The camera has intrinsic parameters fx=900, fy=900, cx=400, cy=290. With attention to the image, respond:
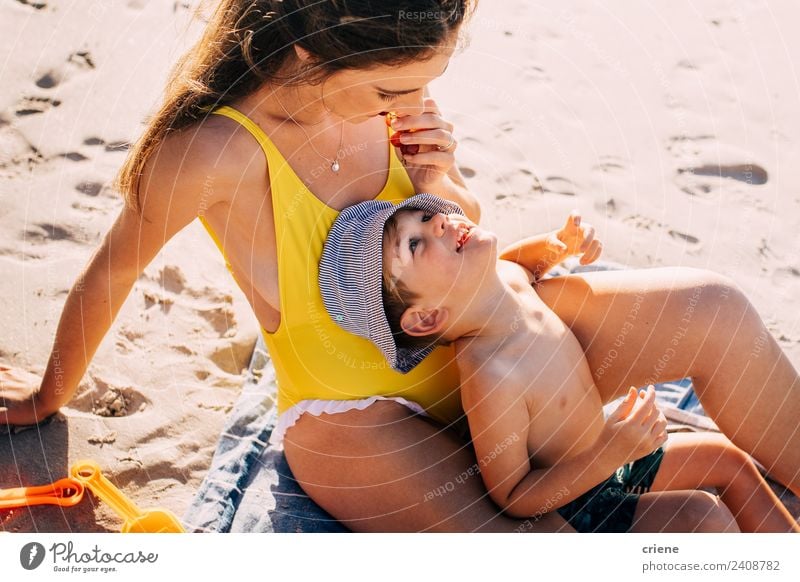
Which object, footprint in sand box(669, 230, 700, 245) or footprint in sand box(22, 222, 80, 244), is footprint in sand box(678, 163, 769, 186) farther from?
footprint in sand box(22, 222, 80, 244)

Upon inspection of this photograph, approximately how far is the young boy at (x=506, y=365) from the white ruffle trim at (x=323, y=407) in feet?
0.22

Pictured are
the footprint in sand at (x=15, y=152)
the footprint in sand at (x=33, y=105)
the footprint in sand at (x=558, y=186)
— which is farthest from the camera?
the footprint in sand at (x=558, y=186)

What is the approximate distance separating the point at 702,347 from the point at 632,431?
0.26 m

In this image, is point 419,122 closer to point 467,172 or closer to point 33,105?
point 467,172

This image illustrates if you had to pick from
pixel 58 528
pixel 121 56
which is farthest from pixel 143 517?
pixel 121 56

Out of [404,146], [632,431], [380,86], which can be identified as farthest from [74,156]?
[632,431]

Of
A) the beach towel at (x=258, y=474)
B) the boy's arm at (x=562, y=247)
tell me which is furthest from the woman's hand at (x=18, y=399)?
the boy's arm at (x=562, y=247)

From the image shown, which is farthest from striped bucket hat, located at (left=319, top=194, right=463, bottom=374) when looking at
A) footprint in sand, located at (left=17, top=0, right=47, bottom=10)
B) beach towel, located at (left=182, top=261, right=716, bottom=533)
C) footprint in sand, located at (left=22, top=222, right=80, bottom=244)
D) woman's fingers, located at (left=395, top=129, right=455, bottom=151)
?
footprint in sand, located at (left=17, top=0, right=47, bottom=10)

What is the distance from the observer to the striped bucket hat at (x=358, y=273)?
4.51 ft

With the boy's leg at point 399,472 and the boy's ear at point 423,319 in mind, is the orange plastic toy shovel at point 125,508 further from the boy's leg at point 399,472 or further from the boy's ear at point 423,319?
the boy's ear at point 423,319

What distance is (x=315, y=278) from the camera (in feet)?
4.61
